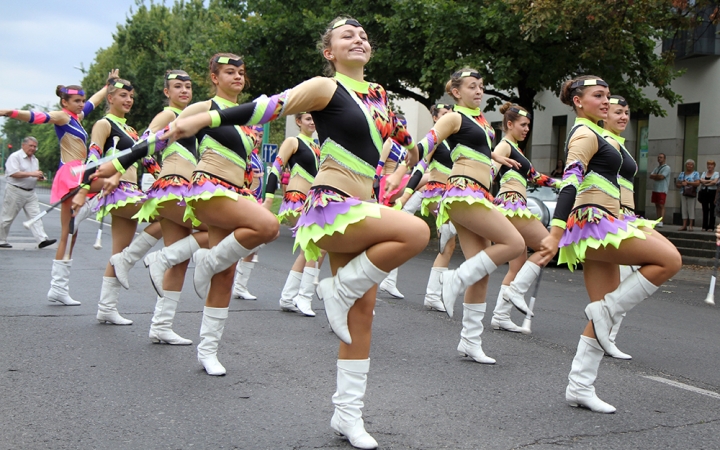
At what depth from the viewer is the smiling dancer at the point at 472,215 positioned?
6.09 meters

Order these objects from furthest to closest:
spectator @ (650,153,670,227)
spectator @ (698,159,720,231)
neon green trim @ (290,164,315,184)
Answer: spectator @ (650,153,670,227), spectator @ (698,159,720,231), neon green trim @ (290,164,315,184)

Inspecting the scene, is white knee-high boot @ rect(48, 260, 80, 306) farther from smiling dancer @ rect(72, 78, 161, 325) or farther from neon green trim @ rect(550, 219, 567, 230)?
neon green trim @ rect(550, 219, 567, 230)

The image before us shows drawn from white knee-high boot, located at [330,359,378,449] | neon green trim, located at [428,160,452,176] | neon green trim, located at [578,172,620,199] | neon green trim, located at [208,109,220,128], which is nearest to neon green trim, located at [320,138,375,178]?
neon green trim, located at [208,109,220,128]

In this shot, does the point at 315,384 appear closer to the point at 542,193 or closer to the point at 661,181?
the point at 542,193

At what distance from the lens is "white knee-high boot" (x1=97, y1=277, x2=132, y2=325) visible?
7.12 m

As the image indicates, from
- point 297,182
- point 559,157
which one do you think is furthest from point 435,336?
point 559,157

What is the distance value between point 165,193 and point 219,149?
2.36 feet

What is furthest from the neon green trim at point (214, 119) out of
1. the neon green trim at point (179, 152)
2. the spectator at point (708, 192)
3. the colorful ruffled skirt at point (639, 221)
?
the spectator at point (708, 192)

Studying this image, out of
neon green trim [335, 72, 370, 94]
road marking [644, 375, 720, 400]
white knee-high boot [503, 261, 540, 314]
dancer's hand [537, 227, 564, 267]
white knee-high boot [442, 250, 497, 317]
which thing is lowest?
road marking [644, 375, 720, 400]

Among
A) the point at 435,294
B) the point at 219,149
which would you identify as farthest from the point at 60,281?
the point at 435,294

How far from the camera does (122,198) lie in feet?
23.0

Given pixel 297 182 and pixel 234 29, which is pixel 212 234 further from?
pixel 234 29

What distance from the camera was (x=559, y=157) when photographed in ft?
94.4

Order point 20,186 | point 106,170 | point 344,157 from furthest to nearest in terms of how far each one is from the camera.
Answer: point 20,186
point 344,157
point 106,170
